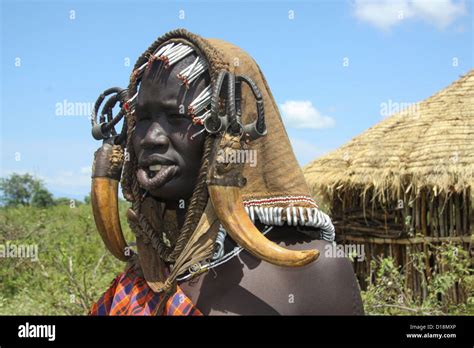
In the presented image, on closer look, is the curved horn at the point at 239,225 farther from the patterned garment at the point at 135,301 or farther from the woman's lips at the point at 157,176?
the patterned garment at the point at 135,301

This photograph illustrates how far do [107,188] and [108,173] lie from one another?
55 millimetres

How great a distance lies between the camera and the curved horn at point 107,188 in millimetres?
2174

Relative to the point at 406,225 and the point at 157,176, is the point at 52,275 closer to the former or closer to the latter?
the point at 406,225

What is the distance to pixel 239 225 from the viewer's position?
6.04 ft

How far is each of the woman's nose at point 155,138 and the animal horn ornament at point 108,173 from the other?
0.86 feet

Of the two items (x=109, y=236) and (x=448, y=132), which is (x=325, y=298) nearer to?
(x=109, y=236)

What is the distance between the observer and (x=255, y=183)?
202cm

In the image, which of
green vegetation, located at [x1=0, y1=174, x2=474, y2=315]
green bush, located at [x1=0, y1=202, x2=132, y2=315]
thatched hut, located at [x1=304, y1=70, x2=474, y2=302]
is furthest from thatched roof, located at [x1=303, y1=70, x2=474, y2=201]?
green bush, located at [x1=0, y1=202, x2=132, y2=315]

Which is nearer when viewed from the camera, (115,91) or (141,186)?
(141,186)

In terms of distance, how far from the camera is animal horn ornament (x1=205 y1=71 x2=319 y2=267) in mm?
1840

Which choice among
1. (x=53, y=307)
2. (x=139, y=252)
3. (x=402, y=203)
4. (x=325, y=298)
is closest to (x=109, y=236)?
(x=139, y=252)

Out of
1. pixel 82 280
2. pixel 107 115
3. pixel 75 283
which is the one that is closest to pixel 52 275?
pixel 82 280
